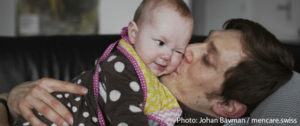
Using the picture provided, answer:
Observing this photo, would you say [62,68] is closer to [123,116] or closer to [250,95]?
[123,116]

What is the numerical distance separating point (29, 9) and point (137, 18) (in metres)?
3.60

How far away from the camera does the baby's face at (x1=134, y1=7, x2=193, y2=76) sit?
1275 millimetres

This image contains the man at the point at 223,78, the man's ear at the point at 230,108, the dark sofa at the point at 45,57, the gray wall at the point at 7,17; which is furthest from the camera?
the gray wall at the point at 7,17

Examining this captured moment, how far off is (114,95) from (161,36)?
1.11 ft

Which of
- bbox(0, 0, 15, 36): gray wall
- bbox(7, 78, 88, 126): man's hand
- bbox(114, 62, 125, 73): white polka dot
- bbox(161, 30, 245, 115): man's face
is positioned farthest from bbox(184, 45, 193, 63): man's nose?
bbox(0, 0, 15, 36): gray wall

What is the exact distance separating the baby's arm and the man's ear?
51 centimetres

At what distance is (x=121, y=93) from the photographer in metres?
1.19

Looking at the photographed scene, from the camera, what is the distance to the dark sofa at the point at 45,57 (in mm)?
2031

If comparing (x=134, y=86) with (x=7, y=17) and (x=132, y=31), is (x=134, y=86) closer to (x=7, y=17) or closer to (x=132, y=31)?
(x=132, y=31)

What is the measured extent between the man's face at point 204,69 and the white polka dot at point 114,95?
41 cm

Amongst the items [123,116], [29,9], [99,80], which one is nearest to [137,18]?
[99,80]

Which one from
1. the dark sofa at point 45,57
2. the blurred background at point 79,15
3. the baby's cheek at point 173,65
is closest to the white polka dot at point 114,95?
the baby's cheek at point 173,65

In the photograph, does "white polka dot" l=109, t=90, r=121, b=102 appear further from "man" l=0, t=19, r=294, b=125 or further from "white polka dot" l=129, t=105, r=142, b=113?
"man" l=0, t=19, r=294, b=125

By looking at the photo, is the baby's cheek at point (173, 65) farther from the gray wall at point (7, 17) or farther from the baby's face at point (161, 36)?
the gray wall at point (7, 17)
